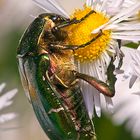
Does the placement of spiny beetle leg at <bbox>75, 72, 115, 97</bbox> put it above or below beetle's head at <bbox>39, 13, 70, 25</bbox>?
below

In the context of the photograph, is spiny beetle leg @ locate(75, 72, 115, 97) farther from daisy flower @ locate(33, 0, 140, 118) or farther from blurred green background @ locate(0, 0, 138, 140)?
blurred green background @ locate(0, 0, 138, 140)

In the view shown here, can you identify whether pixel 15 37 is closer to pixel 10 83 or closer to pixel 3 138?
pixel 10 83

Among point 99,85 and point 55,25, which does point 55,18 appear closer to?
point 55,25

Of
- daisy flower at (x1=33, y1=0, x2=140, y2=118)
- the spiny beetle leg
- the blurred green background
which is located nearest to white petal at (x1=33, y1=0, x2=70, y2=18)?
daisy flower at (x1=33, y1=0, x2=140, y2=118)

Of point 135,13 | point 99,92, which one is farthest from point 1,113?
point 135,13

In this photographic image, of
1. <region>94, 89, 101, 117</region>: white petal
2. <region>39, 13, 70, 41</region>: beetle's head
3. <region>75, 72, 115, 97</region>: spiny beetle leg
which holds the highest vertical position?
<region>39, 13, 70, 41</region>: beetle's head

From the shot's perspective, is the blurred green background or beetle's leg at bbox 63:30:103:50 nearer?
beetle's leg at bbox 63:30:103:50
